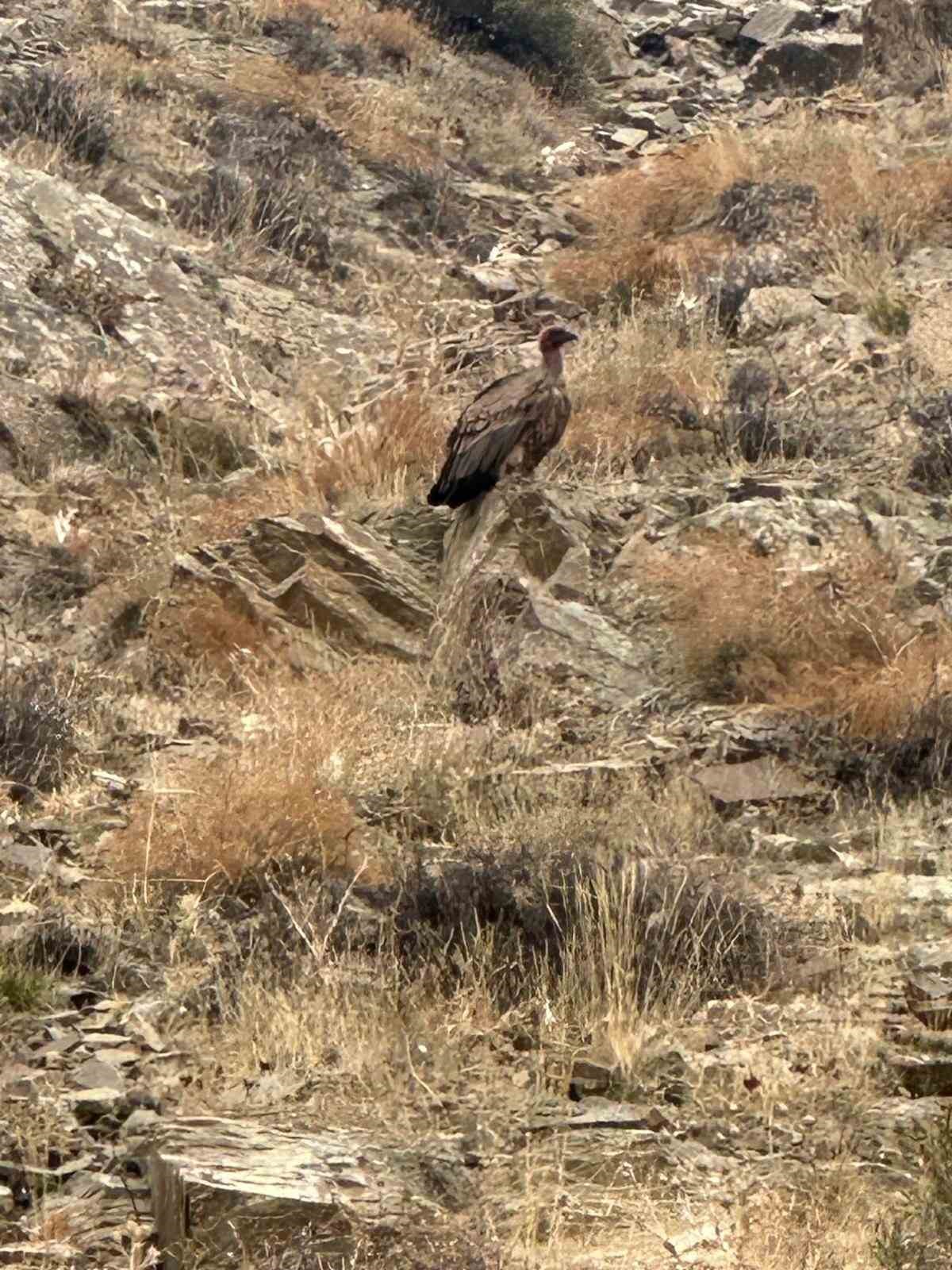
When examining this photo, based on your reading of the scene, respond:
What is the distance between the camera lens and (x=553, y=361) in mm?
10742

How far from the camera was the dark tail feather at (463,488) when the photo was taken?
10.5 meters

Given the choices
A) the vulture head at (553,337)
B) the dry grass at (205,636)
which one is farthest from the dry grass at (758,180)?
the dry grass at (205,636)

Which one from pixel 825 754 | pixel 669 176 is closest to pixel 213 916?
pixel 825 754

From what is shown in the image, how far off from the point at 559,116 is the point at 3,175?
25.7 feet

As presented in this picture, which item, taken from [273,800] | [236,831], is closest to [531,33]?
[273,800]

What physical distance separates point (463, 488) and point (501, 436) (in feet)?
1.08

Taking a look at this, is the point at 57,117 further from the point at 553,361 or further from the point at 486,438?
the point at 486,438

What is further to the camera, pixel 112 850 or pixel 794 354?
pixel 794 354

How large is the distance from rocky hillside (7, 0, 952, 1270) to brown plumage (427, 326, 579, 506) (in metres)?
0.18

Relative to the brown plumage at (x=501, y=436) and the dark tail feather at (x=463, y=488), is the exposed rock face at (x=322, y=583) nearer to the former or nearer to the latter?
the dark tail feather at (x=463, y=488)

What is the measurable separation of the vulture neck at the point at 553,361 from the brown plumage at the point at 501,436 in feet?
0.20

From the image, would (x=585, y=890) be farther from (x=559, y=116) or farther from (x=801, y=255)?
(x=559, y=116)

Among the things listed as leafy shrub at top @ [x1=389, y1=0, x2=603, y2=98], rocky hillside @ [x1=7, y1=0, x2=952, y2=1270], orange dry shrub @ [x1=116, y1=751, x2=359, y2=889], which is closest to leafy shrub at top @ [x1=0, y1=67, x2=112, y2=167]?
rocky hillside @ [x1=7, y1=0, x2=952, y2=1270]

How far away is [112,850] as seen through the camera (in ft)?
24.8
